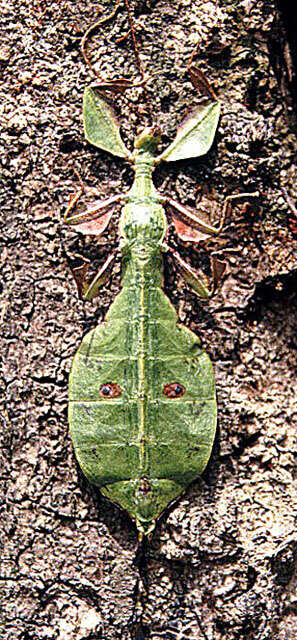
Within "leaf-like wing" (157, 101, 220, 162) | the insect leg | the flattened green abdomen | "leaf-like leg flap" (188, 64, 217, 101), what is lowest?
the flattened green abdomen

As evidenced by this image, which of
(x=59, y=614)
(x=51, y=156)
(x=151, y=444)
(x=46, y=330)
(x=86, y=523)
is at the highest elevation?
(x=51, y=156)

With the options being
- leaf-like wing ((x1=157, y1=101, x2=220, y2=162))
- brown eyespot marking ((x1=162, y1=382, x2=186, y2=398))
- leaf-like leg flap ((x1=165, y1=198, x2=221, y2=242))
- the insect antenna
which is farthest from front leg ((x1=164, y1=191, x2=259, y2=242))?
brown eyespot marking ((x1=162, y1=382, x2=186, y2=398))

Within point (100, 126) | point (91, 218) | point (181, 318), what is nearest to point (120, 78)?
point (100, 126)

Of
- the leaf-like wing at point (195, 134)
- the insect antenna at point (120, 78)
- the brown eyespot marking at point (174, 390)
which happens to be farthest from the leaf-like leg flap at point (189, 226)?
the brown eyespot marking at point (174, 390)

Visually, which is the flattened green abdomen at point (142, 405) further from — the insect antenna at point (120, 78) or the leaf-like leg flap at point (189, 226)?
the insect antenna at point (120, 78)

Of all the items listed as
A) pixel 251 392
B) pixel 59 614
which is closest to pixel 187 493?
pixel 251 392

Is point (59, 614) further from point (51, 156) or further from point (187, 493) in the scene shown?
point (51, 156)

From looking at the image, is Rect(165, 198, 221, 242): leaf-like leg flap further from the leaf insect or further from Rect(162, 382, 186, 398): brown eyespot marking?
Rect(162, 382, 186, 398): brown eyespot marking
